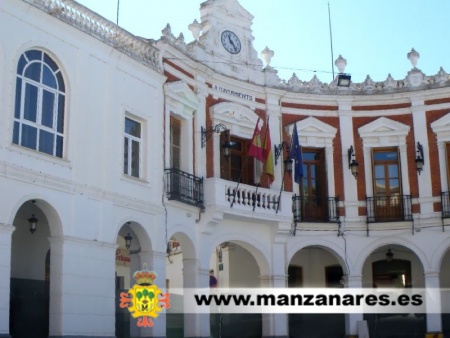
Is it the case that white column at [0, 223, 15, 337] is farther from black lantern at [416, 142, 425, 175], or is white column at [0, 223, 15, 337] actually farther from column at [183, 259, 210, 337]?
black lantern at [416, 142, 425, 175]

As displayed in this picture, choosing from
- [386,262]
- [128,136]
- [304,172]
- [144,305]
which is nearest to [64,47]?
[128,136]

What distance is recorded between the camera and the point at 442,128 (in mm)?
22688

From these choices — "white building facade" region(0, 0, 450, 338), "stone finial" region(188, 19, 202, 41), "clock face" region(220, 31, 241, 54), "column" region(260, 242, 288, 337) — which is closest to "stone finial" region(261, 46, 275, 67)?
"white building facade" region(0, 0, 450, 338)

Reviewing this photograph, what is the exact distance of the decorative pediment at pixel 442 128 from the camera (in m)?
22.6

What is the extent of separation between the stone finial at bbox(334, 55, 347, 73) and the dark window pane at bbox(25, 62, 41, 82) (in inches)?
442

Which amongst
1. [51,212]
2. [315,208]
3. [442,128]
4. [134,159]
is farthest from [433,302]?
[51,212]

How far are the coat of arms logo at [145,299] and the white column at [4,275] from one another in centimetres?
304

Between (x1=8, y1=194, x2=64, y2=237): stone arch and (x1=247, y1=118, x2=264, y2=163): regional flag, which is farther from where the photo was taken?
(x1=247, y1=118, x2=264, y2=163): regional flag

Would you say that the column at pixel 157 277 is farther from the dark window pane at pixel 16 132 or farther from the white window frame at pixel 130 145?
the dark window pane at pixel 16 132

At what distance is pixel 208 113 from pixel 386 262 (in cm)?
770

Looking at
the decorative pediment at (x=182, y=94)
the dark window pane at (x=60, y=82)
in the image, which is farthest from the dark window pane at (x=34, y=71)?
the decorative pediment at (x=182, y=94)

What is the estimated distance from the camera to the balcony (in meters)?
19.9

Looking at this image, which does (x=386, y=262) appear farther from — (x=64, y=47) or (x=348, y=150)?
(x=64, y=47)

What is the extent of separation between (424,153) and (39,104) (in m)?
11.9
